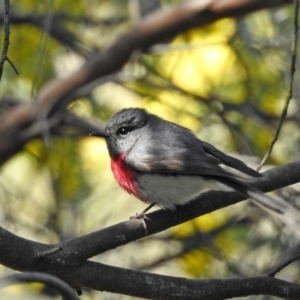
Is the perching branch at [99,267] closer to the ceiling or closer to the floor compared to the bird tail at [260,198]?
closer to the floor

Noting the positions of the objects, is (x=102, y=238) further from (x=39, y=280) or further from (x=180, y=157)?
(x=180, y=157)

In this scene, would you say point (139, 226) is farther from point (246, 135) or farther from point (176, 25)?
point (246, 135)

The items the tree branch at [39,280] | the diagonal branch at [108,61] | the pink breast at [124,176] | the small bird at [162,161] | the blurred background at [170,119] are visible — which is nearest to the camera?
the tree branch at [39,280]

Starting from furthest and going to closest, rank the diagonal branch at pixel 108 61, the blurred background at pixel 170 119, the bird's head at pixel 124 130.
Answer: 1. the blurred background at pixel 170 119
2. the diagonal branch at pixel 108 61
3. the bird's head at pixel 124 130

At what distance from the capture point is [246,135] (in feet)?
21.1

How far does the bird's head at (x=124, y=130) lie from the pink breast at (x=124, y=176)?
7cm

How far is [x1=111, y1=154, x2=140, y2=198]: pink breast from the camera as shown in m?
4.39

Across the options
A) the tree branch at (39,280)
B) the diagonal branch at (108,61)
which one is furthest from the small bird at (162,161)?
the tree branch at (39,280)

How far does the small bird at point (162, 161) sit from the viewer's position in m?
4.08

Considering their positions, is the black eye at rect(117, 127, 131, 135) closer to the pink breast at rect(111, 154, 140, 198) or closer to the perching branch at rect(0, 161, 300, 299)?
the pink breast at rect(111, 154, 140, 198)

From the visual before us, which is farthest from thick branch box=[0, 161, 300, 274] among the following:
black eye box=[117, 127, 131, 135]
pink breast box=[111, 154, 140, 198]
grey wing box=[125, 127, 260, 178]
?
black eye box=[117, 127, 131, 135]

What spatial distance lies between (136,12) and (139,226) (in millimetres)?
3428

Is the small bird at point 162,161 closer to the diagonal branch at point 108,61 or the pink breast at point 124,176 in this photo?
the pink breast at point 124,176

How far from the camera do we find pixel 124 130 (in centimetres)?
477
